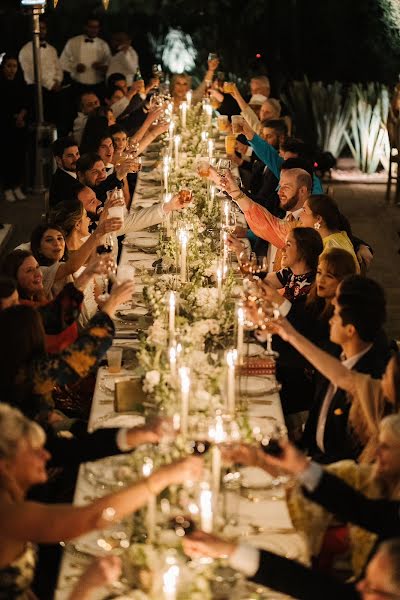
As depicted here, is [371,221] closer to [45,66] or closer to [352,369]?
[45,66]

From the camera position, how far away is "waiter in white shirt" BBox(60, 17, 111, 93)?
1292cm

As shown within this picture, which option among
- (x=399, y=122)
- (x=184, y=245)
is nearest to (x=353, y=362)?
(x=184, y=245)

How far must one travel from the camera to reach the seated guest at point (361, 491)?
10.4 feet

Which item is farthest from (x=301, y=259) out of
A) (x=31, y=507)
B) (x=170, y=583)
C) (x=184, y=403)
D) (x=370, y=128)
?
(x=370, y=128)

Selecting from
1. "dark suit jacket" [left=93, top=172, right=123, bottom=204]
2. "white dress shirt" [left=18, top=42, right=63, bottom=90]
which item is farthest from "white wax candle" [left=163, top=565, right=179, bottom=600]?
"white dress shirt" [left=18, top=42, right=63, bottom=90]

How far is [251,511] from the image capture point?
11.0 ft

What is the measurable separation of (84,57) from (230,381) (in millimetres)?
9982

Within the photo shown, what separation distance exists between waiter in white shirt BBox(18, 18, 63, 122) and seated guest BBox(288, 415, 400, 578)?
31.6 ft

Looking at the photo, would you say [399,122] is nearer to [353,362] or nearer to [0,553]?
[353,362]

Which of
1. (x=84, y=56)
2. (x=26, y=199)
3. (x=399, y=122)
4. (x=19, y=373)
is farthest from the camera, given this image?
(x=84, y=56)

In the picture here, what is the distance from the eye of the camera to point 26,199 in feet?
36.4

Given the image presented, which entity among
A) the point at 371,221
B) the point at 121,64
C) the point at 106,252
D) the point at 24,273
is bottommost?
the point at 371,221

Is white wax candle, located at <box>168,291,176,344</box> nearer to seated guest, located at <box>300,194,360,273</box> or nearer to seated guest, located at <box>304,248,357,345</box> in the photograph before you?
seated guest, located at <box>304,248,357,345</box>

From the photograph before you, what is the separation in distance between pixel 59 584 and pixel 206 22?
14.9m
